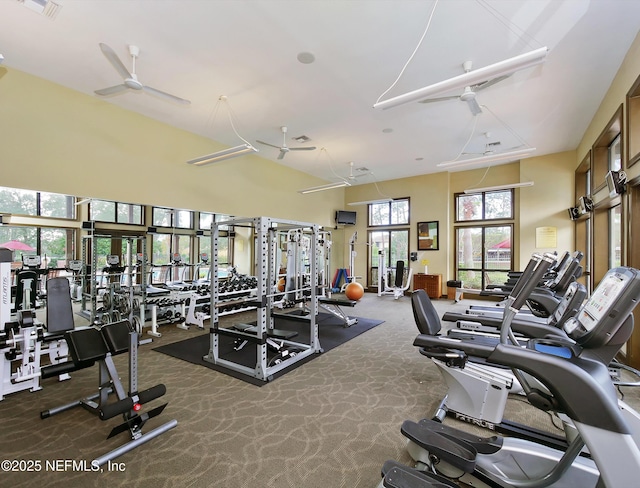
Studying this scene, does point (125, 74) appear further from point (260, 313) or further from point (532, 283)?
point (532, 283)

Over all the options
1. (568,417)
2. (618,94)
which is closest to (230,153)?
(568,417)

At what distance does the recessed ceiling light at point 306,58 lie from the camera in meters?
3.62

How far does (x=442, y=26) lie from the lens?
10.4 feet

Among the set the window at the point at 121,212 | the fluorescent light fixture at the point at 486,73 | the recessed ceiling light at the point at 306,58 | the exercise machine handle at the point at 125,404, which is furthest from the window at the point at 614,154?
the window at the point at 121,212

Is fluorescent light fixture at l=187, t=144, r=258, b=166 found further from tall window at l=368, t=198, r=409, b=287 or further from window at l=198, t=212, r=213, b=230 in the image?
tall window at l=368, t=198, r=409, b=287

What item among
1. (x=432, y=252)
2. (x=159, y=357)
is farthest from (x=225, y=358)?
(x=432, y=252)

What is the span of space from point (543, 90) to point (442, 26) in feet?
7.93

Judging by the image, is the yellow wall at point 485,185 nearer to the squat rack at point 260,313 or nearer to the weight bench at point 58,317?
the squat rack at point 260,313

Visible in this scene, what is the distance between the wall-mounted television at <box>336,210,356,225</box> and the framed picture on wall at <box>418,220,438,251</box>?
2410mm

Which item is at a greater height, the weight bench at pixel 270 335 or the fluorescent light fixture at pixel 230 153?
the fluorescent light fixture at pixel 230 153

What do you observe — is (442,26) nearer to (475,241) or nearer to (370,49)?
(370,49)

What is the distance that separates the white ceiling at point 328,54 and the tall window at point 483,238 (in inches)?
119

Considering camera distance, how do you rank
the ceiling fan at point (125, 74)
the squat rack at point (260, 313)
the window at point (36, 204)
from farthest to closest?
the window at point (36, 204) < the squat rack at point (260, 313) < the ceiling fan at point (125, 74)

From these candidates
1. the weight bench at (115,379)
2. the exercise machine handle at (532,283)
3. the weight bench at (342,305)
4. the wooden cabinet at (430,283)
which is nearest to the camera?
the exercise machine handle at (532,283)
